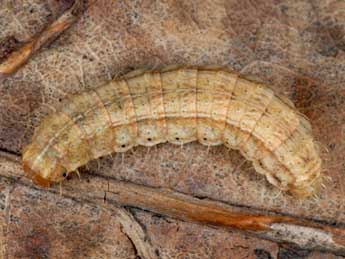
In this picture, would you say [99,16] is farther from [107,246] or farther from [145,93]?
[107,246]

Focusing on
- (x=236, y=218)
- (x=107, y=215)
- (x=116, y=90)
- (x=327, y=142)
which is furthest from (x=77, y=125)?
(x=327, y=142)

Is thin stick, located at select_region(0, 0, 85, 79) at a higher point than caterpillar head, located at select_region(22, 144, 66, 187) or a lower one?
higher

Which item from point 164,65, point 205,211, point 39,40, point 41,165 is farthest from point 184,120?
point 39,40

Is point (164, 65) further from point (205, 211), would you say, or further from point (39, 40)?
point (205, 211)

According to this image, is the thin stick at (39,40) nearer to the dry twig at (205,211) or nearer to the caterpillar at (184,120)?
the caterpillar at (184,120)

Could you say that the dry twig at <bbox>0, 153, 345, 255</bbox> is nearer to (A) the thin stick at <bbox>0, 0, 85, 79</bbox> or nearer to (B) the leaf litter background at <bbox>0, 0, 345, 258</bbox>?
(B) the leaf litter background at <bbox>0, 0, 345, 258</bbox>

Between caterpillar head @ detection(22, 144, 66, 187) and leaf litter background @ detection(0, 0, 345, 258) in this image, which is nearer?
caterpillar head @ detection(22, 144, 66, 187)

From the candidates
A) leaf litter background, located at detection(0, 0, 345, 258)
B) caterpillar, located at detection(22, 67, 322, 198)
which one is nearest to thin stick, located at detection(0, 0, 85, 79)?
leaf litter background, located at detection(0, 0, 345, 258)
